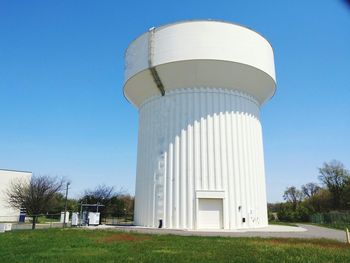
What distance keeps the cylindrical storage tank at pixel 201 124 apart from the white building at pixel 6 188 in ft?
113

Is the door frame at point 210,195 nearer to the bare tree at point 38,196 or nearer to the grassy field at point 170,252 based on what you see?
the grassy field at point 170,252

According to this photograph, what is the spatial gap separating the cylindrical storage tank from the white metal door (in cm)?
5

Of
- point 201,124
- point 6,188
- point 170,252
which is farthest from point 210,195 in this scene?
point 6,188

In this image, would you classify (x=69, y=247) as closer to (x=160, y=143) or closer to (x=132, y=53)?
(x=160, y=143)

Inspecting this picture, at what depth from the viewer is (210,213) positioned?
1825 centimetres

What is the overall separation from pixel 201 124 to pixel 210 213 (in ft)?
16.4

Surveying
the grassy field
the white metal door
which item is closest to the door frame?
the white metal door

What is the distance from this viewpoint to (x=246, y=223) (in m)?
18.8

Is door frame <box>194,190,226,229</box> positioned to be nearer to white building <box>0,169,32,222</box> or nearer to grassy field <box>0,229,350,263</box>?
grassy field <box>0,229,350,263</box>

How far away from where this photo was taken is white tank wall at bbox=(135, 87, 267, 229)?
18.3 m

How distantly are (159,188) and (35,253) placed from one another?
1036cm

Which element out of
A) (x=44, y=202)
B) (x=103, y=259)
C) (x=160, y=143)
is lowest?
(x=103, y=259)

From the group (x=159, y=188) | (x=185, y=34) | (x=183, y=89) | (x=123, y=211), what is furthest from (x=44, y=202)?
(x=185, y=34)

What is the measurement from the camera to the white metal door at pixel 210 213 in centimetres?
1811
